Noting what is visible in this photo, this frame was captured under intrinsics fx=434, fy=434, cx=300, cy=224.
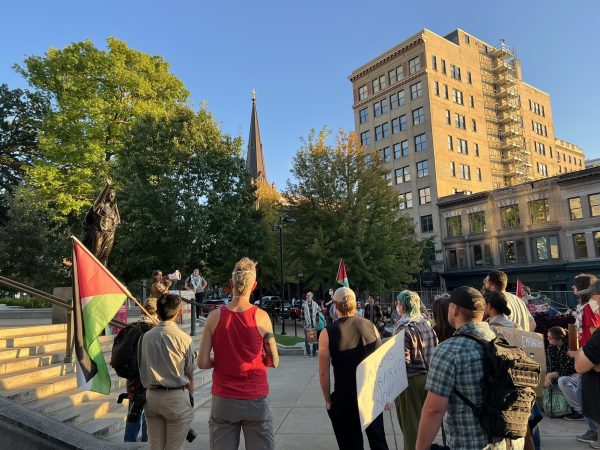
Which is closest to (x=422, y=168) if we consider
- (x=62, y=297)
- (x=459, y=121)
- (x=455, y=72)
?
(x=459, y=121)

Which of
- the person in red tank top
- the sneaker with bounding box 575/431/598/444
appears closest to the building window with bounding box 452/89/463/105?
the sneaker with bounding box 575/431/598/444

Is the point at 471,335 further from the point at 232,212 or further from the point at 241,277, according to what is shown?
the point at 232,212

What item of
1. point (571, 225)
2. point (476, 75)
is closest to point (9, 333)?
point (571, 225)

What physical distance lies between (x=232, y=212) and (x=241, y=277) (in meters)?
19.9

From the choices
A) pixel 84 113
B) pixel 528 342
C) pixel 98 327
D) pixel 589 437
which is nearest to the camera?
pixel 528 342

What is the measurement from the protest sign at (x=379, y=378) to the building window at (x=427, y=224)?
46883 mm

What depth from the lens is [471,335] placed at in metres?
2.63

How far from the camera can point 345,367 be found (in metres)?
4.13

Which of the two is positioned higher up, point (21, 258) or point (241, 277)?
point (21, 258)

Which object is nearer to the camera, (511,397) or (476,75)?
(511,397)

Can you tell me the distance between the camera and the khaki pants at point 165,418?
157 inches

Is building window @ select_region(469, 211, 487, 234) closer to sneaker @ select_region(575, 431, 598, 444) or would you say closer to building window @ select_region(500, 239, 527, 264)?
building window @ select_region(500, 239, 527, 264)

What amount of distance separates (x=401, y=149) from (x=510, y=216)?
15707mm

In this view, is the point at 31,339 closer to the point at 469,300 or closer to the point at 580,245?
the point at 469,300
